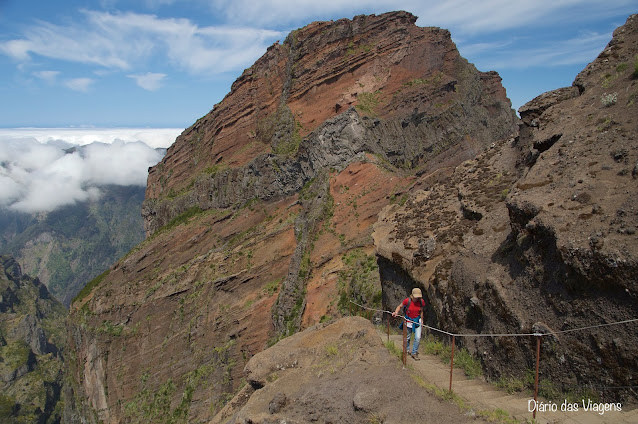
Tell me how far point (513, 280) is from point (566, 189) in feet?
6.85

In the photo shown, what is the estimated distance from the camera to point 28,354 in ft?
329

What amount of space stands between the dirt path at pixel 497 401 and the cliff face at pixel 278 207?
1390 centimetres

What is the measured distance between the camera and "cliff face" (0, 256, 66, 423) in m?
87.2

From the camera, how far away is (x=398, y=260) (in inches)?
540

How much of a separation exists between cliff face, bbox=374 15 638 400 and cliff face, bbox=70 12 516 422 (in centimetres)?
1119

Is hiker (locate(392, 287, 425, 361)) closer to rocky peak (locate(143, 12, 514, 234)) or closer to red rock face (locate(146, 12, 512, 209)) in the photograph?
rocky peak (locate(143, 12, 514, 234))

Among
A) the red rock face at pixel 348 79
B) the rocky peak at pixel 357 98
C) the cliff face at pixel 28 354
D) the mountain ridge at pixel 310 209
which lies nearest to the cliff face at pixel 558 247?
the mountain ridge at pixel 310 209

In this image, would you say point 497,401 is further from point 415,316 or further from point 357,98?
point 357,98

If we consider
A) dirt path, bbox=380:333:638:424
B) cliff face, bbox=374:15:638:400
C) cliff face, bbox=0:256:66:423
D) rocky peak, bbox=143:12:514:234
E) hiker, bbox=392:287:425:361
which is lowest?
cliff face, bbox=0:256:66:423

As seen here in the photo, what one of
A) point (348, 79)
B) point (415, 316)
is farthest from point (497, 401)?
point (348, 79)

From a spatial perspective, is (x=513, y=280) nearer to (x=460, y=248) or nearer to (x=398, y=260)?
(x=460, y=248)

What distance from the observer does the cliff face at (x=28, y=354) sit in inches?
3433

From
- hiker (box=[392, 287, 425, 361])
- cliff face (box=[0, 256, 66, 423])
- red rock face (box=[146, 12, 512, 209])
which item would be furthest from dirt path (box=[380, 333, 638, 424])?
cliff face (box=[0, 256, 66, 423])

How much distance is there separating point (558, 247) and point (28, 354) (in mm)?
121731
